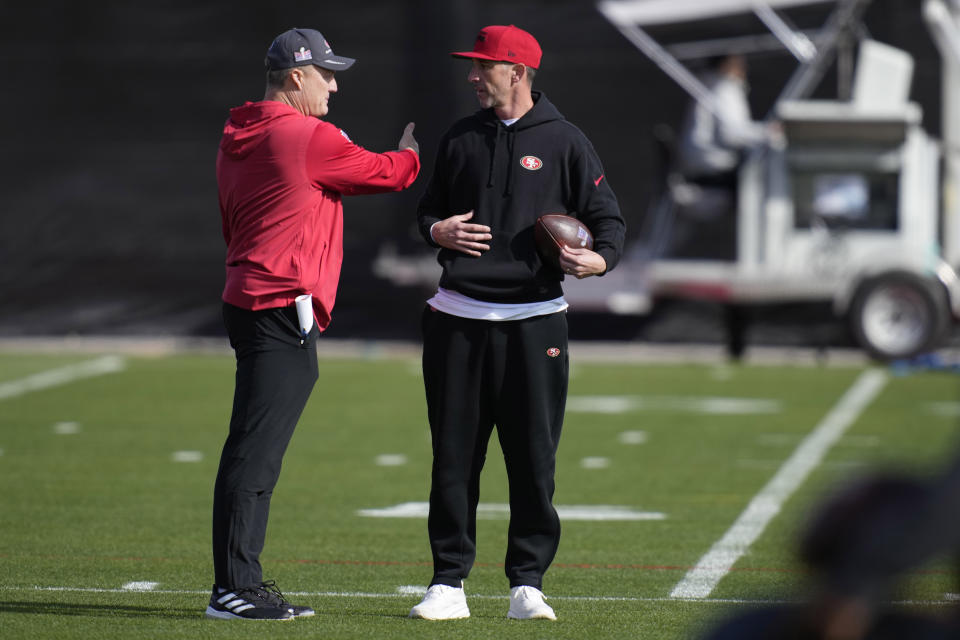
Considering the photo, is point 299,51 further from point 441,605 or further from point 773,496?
point 773,496

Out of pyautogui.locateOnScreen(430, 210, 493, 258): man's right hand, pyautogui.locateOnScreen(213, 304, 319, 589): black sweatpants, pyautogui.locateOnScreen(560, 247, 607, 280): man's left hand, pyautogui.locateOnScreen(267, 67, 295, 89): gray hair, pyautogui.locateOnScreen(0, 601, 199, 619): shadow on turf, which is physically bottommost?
pyautogui.locateOnScreen(0, 601, 199, 619): shadow on turf

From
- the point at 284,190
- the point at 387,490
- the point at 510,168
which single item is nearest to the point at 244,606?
→ the point at 284,190

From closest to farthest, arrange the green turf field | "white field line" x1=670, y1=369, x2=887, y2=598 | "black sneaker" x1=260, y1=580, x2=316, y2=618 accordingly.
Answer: "black sneaker" x1=260, y1=580, x2=316, y2=618
the green turf field
"white field line" x1=670, y1=369, x2=887, y2=598

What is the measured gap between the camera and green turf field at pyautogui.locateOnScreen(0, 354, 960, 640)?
6.00 metres

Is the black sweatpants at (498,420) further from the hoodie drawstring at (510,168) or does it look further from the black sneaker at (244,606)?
the black sneaker at (244,606)

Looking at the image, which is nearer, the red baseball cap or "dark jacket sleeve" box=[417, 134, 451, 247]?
the red baseball cap

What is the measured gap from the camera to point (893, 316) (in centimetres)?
1585

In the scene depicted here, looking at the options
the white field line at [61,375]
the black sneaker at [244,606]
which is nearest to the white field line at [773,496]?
the black sneaker at [244,606]

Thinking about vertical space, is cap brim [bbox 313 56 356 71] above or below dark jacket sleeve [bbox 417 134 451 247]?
above

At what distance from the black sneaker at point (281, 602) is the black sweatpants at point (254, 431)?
47 mm

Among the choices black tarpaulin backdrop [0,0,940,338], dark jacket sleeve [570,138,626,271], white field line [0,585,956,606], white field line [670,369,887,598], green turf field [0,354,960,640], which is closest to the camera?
dark jacket sleeve [570,138,626,271]

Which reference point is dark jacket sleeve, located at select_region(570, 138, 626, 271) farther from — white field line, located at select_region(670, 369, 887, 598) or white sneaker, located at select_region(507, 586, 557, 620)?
white field line, located at select_region(670, 369, 887, 598)

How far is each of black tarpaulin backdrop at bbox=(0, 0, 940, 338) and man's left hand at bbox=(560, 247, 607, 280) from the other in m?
12.3

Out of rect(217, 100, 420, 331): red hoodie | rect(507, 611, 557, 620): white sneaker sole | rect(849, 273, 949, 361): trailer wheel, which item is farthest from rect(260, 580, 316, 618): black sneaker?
rect(849, 273, 949, 361): trailer wheel
